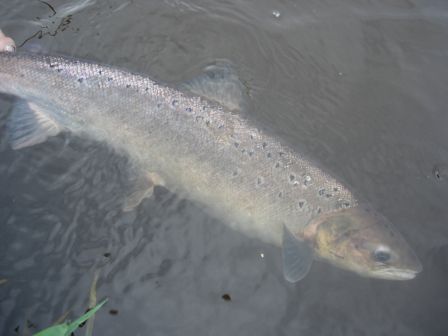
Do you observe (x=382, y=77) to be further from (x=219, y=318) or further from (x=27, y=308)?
(x=27, y=308)

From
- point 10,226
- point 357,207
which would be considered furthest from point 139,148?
point 357,207

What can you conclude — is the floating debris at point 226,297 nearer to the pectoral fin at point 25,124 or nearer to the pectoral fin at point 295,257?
the pectoral fin at point 295,257

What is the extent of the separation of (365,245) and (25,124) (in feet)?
9.36

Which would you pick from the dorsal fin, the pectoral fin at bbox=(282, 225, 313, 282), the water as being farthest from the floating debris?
the dorsal fin

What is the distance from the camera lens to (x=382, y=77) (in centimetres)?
507

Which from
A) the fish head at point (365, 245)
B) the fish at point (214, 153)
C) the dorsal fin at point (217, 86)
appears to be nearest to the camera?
the fish head at point (365, 245)

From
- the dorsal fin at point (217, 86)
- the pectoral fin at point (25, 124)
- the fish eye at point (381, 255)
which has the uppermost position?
the dorsal fin at point (217, 86)

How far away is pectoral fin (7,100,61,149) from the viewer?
3.86 meters

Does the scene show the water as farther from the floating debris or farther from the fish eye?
the fish eye

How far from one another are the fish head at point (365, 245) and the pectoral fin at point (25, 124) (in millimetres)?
2343

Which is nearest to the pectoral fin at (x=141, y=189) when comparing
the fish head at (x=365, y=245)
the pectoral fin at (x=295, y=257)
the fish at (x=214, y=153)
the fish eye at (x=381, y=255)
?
the fish at (x=214, y=153)

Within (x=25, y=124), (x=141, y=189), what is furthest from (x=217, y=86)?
(x=25, y=124)

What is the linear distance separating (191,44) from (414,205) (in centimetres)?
272

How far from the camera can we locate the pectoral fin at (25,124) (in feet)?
12.7
